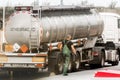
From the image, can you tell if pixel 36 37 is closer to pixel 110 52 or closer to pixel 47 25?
pixel 47 25

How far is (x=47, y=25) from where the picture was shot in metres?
19.3

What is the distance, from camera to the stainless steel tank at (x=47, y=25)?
18.9 m

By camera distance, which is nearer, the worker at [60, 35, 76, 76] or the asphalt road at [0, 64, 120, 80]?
the asphalt road at [0, 64, 120, 80]

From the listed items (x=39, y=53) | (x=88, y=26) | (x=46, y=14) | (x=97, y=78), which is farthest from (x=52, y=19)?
(x=97, y=78)

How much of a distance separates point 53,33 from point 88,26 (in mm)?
3659

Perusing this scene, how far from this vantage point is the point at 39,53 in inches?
735

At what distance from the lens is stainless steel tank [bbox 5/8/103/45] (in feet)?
61.9

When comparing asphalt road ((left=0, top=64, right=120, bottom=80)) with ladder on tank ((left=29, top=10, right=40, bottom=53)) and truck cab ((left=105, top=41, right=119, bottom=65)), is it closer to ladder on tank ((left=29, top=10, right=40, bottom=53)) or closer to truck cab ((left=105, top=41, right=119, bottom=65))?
ladder on tank ((left=29, top=10, right=40, bottom=53))

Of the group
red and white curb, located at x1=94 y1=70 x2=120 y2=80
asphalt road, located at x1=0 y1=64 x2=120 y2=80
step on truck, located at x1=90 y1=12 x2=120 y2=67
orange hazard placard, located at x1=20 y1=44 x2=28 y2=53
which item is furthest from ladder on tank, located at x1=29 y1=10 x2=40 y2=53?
red and white curb, located at x1=94 y1=70 x2=120 y2=80

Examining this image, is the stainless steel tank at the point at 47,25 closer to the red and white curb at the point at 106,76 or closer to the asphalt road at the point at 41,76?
the asphalt road at the point at 41,76

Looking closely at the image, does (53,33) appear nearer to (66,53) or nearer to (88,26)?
(66,53)

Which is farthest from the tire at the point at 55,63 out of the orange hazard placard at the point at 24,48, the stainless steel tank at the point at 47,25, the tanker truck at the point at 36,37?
the orange hazard placard at the point at 24,48

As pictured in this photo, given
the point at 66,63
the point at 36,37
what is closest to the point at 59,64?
the point at 66,63

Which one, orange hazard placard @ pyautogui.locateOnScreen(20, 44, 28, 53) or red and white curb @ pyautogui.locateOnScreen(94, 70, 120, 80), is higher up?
orange hazard placard @ pyautogui.locateOnScreen(20, 44, 28, 53)
